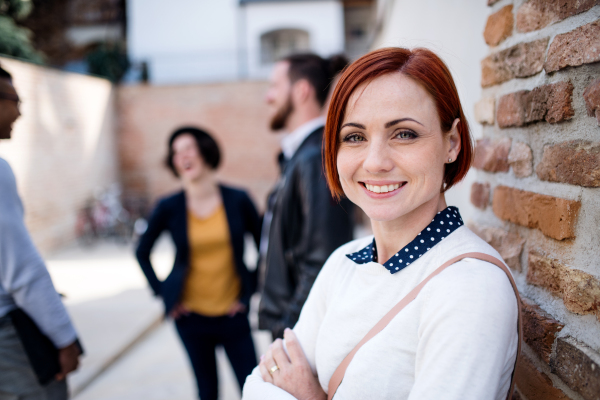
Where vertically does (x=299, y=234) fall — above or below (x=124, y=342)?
above

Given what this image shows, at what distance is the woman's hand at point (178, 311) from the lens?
2.82m

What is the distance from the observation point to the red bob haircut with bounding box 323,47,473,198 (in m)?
1.06

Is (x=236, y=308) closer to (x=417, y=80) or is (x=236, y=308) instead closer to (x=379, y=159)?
(x=379, y=159)

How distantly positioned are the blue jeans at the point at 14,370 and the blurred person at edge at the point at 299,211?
1019 millimetres

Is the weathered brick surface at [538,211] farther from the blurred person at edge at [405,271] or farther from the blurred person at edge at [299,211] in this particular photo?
the blurred person at edge at [299,211]

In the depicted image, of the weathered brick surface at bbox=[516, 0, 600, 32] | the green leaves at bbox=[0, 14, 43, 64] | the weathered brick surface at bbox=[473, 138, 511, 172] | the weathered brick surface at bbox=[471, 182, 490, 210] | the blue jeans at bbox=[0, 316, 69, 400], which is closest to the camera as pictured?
the weathered brick surface at bbox=[516, 0, 600, 32]

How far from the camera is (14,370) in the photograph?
187 cm

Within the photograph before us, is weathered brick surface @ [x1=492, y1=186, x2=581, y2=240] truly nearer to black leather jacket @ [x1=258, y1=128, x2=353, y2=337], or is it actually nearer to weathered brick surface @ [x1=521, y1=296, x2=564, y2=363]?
weathered brick surface @ [x1=521, y1=296, x2=564, y2=363]

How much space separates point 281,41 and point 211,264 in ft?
58.3

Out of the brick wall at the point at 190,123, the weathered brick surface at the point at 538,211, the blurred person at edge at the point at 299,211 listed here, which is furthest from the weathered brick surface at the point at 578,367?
the brick wall at the point at 190,123

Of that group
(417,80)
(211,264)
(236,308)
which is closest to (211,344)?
(236,308)

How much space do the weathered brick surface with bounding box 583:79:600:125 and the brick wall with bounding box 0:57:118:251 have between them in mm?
8817

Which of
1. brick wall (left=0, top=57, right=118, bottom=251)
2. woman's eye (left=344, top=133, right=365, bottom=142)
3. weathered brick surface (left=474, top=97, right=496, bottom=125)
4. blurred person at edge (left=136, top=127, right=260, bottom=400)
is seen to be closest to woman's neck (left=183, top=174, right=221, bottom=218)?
blurred person at edge (left=136, top=127, right=260, bottom=400)

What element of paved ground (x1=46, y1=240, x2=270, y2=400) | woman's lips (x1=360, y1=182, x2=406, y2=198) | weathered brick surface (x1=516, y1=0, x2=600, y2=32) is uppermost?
weathered brick surface (x1=516, y1=0, x2=600, y2=32)
